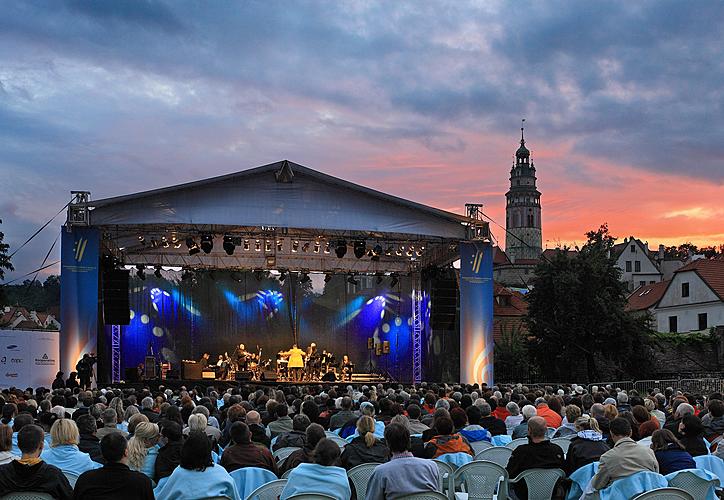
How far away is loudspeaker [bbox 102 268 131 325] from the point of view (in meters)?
23.1

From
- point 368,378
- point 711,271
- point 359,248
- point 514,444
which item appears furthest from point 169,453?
point 711,271

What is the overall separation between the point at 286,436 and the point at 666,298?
122 ft

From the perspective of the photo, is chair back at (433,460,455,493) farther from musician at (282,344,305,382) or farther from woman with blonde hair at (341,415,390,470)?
musician at (282,344,305,382)

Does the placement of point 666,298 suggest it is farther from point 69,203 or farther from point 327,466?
point 327,466

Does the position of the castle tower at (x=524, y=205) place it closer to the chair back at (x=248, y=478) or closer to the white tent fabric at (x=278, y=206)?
the white tent fabric at (x=278, y=206)

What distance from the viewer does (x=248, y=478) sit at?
233 inches

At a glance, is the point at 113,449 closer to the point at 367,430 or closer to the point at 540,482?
the point at 367,430

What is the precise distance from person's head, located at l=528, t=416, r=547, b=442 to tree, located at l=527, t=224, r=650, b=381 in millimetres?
23026

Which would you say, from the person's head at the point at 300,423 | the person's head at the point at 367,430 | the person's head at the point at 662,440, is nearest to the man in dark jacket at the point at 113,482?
the person's head at the point at 367,430

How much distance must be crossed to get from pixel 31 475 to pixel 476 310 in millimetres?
18697

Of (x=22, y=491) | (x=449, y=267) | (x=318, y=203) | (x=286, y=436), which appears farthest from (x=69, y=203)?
(x=22, y=491)

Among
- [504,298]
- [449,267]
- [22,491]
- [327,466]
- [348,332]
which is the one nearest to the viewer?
[22,491]

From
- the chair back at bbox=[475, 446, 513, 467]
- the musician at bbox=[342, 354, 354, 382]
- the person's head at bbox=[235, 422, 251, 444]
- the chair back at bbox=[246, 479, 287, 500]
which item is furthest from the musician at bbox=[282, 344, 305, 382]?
the chair back at bbox=[246, 479, 287, 500]

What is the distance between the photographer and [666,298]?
4122 cm
